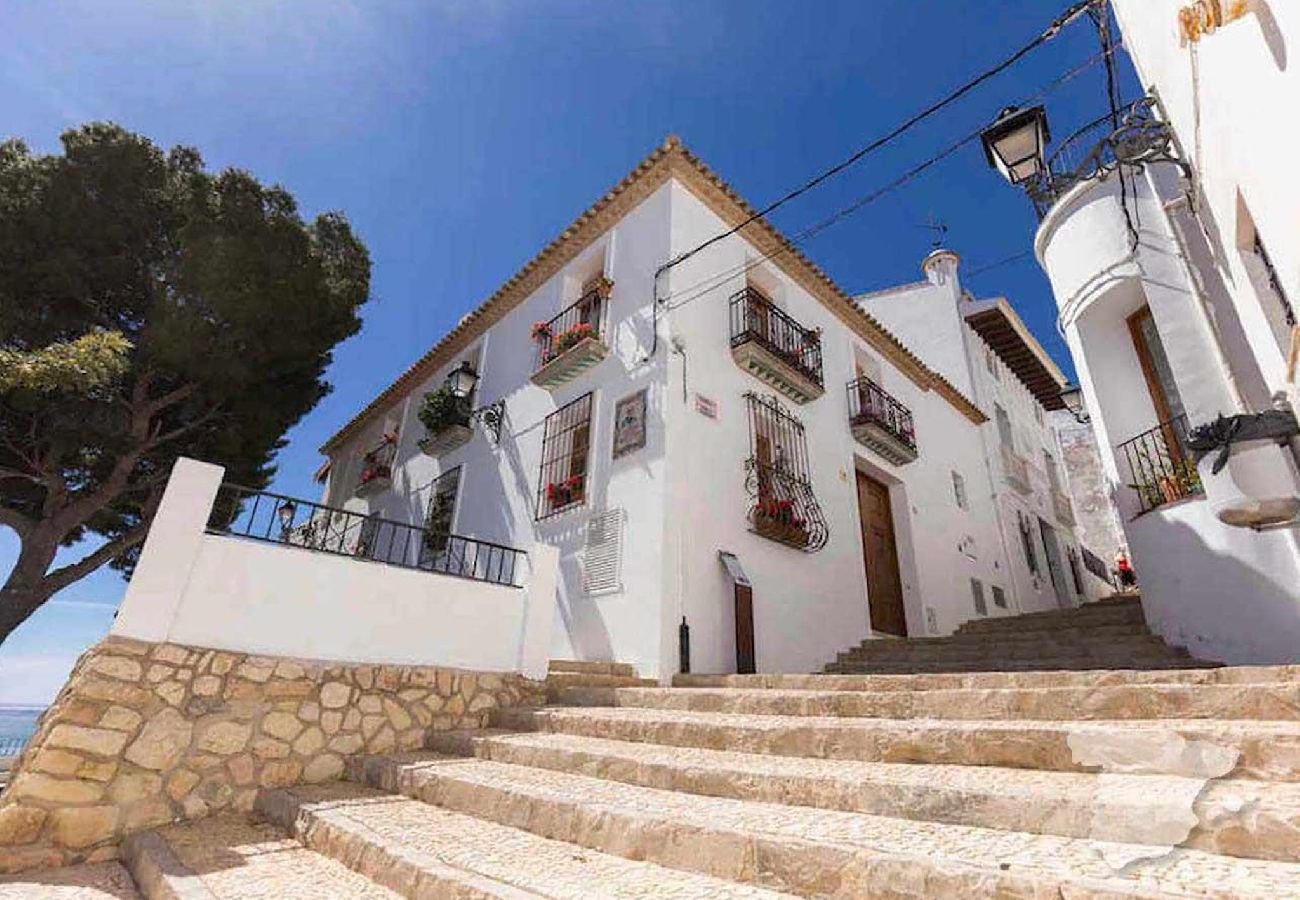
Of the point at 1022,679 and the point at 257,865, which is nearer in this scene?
the point at 257,865

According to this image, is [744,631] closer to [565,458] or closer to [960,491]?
[565,458]

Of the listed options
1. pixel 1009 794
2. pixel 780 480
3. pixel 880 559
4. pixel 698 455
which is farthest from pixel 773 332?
pixel 1009 794

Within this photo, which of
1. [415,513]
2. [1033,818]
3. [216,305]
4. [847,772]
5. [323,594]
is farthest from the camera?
[415,513]

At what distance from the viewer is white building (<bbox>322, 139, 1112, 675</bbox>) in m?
6.21

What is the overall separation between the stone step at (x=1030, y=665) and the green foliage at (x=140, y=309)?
10.1m

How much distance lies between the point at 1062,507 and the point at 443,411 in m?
14.8

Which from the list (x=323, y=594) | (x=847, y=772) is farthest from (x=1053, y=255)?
(x=323, y=594)

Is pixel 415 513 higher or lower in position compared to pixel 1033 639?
higher

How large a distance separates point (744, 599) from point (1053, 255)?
5203 mm

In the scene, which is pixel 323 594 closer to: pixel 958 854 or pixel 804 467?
pixel 958 854

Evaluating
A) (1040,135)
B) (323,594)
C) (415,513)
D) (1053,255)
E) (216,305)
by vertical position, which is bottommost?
(323,594)

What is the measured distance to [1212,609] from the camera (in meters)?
4.75

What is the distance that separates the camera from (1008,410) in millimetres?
14250

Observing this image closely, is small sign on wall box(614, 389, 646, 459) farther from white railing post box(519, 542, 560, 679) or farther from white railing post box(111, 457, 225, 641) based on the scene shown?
white railing post box(111, 457, 225, 641)
